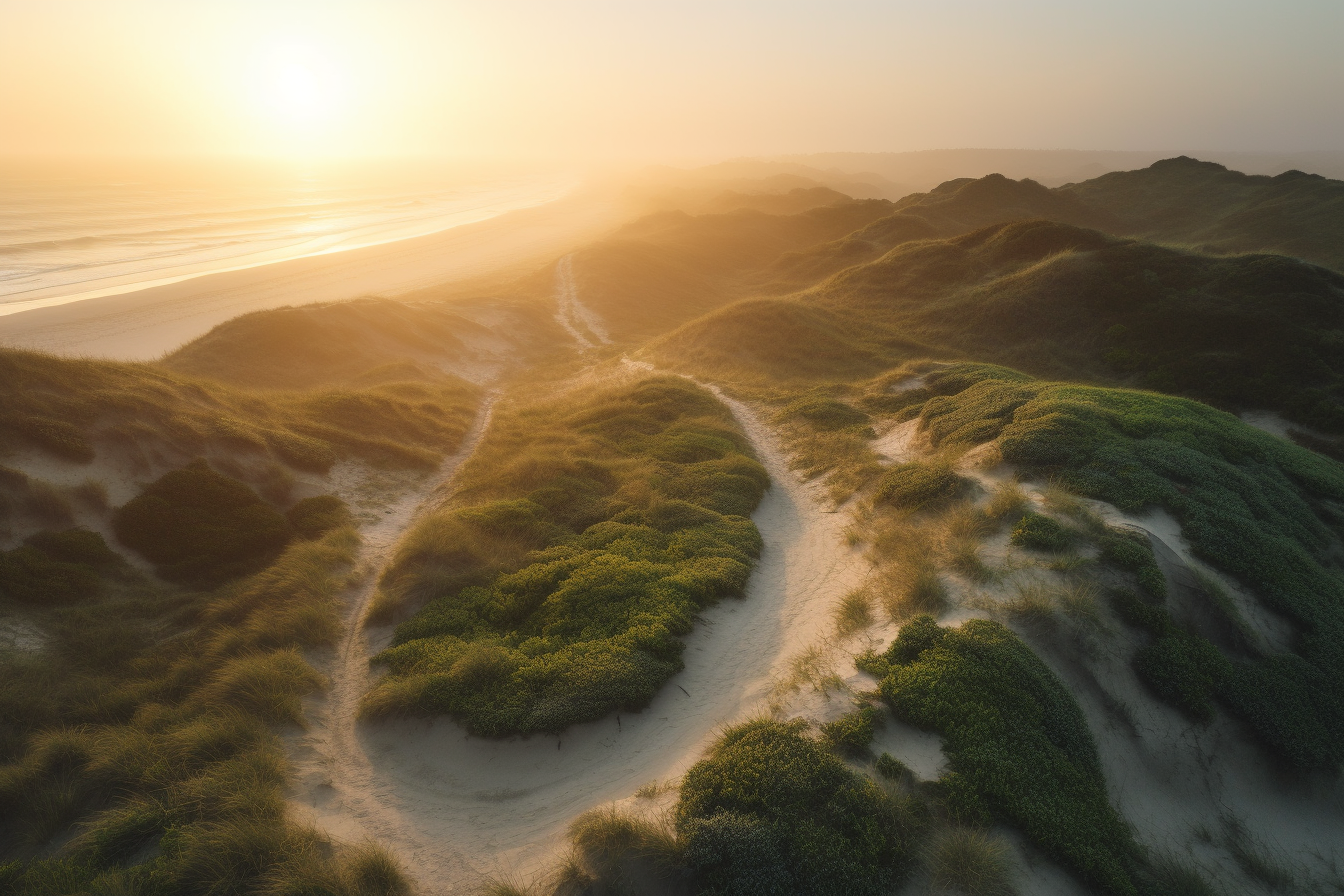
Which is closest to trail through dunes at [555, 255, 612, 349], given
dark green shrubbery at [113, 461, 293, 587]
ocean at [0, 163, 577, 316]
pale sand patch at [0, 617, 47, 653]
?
dark green shrubbery at [113, 461, 293, 587]

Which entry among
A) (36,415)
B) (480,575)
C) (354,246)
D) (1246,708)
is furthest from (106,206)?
(1246,708)

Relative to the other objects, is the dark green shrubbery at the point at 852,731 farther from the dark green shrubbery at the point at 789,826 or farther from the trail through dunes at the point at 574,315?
the trail through dunes at the point at 574,315

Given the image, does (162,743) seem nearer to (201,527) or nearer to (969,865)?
(201,527)

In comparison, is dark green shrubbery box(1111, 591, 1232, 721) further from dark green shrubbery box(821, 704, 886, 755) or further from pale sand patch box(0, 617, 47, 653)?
pale sand patch box(0, 617, 47, 653)

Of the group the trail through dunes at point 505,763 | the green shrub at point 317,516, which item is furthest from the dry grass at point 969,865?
the green shrub at point 317,516

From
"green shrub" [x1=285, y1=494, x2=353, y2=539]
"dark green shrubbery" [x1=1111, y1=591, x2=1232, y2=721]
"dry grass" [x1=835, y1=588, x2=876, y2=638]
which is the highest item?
"dark green shrubbery" [x1=1111, y1=591, x2=1232, y2=721]
